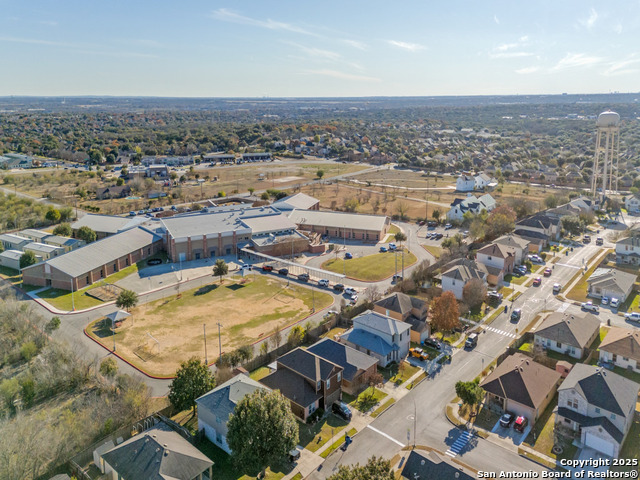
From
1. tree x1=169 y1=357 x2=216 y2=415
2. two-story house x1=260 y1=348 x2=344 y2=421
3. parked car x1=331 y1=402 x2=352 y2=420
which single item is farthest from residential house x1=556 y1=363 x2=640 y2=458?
tree x1=169 y1=357 x2=216 y2=415

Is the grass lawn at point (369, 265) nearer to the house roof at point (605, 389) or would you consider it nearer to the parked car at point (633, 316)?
the parked car at point (633, 316)

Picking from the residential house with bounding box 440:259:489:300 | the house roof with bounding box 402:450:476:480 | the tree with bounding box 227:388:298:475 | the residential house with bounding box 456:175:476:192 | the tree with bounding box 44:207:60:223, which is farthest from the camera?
the residential house with bounding box 456:175:476:192

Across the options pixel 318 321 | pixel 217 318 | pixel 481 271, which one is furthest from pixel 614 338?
pixel 217 318

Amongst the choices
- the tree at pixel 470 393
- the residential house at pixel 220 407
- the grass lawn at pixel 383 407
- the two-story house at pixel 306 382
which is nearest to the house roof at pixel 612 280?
the tree at pixel 470 393

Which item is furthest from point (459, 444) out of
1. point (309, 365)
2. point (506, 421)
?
point (309, 365)

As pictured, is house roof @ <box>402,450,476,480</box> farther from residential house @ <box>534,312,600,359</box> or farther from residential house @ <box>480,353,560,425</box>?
residential house @ <box>534,312,600,359</box>

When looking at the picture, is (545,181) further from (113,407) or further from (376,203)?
(113,407)

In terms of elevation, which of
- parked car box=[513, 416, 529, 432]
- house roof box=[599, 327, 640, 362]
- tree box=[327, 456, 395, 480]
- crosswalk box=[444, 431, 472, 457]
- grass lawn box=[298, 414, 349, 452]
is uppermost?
tree box=[327, 456, 395, 480]
